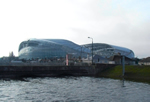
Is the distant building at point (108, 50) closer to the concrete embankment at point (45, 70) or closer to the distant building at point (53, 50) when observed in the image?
the distant building at point (53, 50)

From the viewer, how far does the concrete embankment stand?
58.3 metres

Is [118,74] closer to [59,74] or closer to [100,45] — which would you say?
[59,74]

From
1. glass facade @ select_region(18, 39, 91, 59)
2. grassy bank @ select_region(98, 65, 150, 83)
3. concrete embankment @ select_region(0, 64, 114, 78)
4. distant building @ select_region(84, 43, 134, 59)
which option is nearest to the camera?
grassy bank @ select_region(98, 65, 150, 83)

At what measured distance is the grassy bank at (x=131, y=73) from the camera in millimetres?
49625

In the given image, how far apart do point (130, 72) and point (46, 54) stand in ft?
305

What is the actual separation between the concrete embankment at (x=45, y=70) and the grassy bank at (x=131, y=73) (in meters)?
3.33

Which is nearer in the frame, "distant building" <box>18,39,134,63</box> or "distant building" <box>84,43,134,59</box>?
"distant building" <box>18,39,134,63</box>

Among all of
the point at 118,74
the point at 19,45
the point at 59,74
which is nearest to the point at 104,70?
the point at 118,74

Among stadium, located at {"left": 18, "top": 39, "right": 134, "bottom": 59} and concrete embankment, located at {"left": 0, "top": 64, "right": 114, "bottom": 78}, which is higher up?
stadium, located at {"left": 18, "top": 39, "right": 134, "bottom": 59}

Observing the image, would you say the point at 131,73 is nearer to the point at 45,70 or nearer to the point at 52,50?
the point at 45,70

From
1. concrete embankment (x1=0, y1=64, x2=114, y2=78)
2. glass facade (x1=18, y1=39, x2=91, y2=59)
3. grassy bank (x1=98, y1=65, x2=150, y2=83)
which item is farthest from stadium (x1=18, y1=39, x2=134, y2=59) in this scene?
grassy bank (x1=98, y1=65, x2=150, y2=83)

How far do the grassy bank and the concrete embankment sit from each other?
333 cm

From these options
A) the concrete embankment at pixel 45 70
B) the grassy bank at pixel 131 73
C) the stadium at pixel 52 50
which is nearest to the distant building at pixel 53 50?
the stadium at pixel 52 50

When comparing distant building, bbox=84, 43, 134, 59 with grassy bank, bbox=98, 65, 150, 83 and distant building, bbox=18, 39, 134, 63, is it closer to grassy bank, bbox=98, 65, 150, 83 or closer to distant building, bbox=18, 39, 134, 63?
distant building, bbox=18, 39, 134, 63
